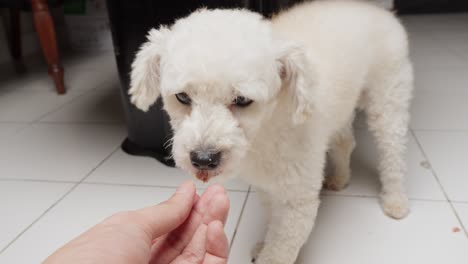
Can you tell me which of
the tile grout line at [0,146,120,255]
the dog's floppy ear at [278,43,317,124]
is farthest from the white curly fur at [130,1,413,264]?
the tile grout line at [0,146,120,255]

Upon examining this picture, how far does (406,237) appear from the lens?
106 centimetres

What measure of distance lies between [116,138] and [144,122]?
0.94 feet

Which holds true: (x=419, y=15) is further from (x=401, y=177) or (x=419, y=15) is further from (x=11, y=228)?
(x=11, y=228)

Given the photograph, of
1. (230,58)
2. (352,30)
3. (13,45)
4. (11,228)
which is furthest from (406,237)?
(13,45)

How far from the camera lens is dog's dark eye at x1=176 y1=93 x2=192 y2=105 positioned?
2.50 feet

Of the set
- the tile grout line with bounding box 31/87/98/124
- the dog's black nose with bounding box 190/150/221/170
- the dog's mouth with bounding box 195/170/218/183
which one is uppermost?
the dog's black nose with bounding box 190/150/221/170

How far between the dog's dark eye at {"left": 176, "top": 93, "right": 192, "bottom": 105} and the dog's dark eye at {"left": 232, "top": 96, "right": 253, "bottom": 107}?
0.30ft

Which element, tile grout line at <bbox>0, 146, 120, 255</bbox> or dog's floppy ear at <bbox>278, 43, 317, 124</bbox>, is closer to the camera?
dog's floppy ear at <bbox>278, 43, 317, 124</bbox>

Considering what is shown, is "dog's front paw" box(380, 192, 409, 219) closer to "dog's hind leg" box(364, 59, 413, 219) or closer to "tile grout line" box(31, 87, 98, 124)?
"dog's hind leg" box(364, 59, 413, 219)

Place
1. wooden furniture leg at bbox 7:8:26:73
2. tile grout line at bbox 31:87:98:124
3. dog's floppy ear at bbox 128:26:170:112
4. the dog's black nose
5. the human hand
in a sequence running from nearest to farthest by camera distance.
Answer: the human hand < the dog's black nose < dog's floppy ear at bbox 128:26:170:112 < tile grout line at bbox 31:87:98:124 < wooden furniture leg at bbox 7:8:26:73

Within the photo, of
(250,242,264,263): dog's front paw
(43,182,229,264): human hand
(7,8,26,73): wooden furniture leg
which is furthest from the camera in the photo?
(7,8,26,73): wooden furniture leg

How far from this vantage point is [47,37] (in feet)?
7.11

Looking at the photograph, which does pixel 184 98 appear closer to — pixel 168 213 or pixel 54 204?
pixel 168 213

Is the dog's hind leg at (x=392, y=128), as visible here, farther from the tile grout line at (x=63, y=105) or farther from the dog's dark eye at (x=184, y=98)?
the tile grout line at (x=63, y=105)
